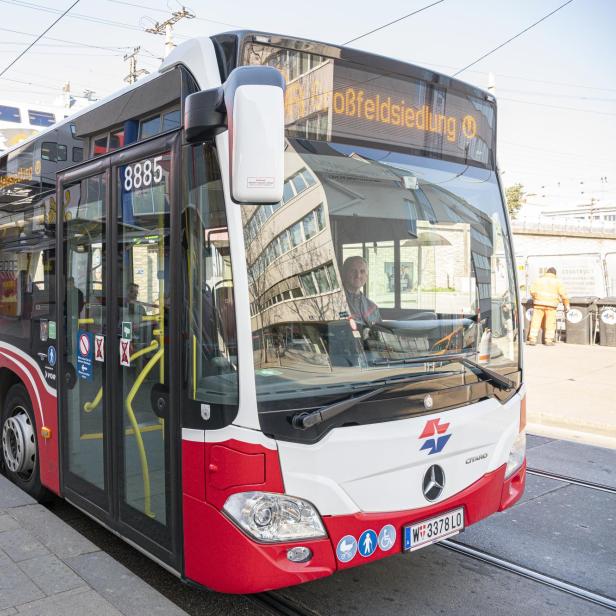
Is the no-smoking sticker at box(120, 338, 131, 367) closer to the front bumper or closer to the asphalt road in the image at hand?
the front bumper

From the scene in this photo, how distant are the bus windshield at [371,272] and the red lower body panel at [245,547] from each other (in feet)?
1.74

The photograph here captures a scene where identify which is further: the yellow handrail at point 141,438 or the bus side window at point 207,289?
the yellow handrail at point 141,438

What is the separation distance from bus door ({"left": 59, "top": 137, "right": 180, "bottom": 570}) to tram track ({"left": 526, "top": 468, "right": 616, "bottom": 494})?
13.1 ft

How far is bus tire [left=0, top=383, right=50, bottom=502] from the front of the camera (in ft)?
16.8

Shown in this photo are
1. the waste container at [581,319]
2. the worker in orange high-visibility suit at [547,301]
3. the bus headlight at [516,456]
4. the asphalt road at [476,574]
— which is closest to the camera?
the asphalt road at [476,574]

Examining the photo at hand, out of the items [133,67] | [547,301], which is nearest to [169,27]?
[133,67]

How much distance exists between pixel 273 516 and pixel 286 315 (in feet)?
3.01

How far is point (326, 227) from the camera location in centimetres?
350

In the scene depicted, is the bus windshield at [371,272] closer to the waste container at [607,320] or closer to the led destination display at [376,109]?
the led destination display at [376,109]

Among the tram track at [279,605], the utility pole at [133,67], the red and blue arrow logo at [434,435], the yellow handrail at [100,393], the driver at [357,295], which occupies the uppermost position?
the utility pole at [133,67]

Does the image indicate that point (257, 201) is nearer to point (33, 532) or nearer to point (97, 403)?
point (97, 403)

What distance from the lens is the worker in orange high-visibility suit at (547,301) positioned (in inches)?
613

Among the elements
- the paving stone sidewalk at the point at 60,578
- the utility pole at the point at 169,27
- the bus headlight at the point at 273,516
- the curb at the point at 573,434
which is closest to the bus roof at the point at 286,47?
the bus headlight at the point at 273,516

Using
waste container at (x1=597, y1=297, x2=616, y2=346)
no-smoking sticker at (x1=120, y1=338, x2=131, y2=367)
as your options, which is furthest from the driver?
waste container at (x1=597, y1=297, x2=616, y2=346)
